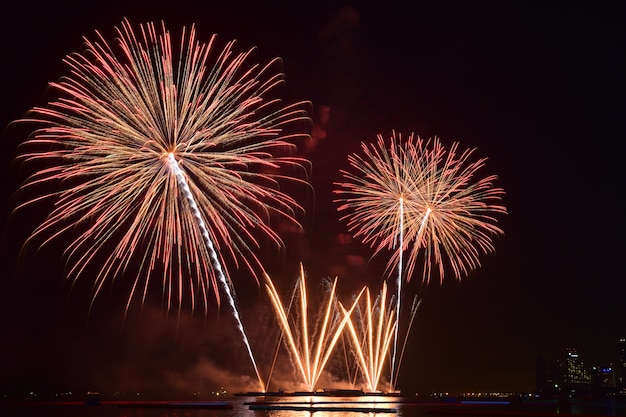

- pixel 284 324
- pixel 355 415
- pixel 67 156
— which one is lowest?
pixel 355 415

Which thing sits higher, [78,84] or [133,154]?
[78,84]

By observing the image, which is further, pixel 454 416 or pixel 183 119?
pixel 454 416

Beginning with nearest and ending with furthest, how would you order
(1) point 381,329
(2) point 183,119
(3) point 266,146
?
1. (2) point 183,119
2. (3) point 266,146
3. (1) point 381,329

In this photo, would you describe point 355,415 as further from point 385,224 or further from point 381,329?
point 385,224

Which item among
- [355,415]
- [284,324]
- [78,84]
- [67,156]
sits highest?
[78,84]

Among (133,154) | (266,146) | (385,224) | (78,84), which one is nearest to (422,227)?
(385,224)

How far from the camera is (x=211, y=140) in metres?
33.7

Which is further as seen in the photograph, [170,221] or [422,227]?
[422,227]

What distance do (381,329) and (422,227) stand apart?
1684 cm

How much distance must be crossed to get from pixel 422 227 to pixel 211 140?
17.7 meters

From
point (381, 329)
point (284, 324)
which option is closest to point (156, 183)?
point (284, 324)

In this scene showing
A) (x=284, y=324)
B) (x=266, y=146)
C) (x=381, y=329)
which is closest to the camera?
(x=266, y=146)

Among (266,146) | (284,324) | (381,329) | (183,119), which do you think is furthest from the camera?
(381,329)

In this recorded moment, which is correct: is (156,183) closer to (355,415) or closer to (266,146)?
(266,146)
